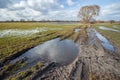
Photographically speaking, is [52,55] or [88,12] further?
[88,12]

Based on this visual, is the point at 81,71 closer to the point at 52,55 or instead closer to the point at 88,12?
the point at 52,55

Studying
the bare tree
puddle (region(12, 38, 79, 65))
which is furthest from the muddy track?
the bare tree

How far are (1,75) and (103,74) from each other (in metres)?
7.52

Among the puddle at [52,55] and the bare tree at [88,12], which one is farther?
the bare tree at [88,12]

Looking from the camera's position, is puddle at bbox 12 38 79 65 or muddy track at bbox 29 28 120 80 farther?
puddle at bbox 12 38 79 65

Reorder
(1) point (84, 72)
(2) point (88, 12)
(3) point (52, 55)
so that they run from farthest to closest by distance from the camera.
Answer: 1. (2) point (88, 12)
2. (3) point (52, 55)
3. (1) point (84, 72)

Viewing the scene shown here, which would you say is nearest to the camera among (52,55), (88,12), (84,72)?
(84,72)

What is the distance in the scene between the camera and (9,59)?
12805 mm

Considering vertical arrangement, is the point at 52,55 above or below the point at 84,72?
below

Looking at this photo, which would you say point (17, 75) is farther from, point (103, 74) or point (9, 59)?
point (103, 74)

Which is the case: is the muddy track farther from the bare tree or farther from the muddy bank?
the bare tree

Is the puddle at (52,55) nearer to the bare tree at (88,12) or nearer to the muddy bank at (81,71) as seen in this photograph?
the muddy bank at (81,71)

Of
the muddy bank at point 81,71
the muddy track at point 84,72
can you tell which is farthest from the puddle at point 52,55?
the muddy track at point 84,72

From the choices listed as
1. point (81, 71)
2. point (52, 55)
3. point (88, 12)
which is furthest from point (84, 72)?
point (88, 12)
